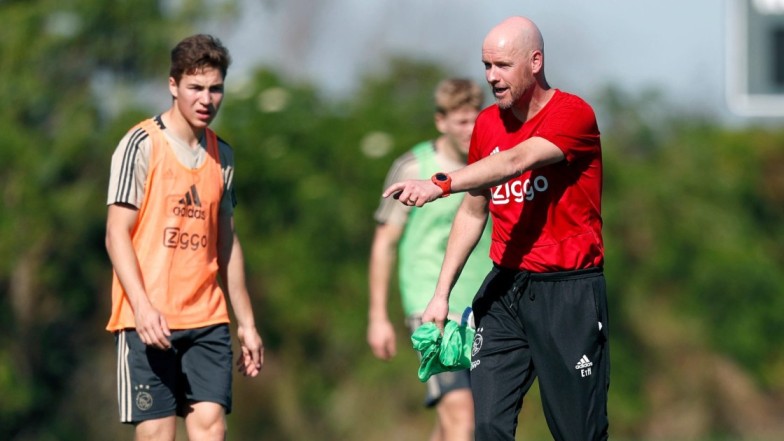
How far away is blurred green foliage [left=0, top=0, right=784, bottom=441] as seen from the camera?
12.3 metres

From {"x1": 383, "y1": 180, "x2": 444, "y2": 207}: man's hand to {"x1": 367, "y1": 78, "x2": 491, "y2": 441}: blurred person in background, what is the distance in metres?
2.67

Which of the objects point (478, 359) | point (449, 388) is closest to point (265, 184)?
point (449, 388)

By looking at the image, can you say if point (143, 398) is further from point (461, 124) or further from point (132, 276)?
point (461, 124)

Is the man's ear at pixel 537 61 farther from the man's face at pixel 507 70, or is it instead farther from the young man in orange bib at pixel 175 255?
the young man in orange bib at pixel 175 255

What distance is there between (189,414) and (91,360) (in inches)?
265

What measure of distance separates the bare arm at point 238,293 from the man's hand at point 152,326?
0.67 m

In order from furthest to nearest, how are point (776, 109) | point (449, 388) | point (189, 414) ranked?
point (776, 109), point (449, 388), point (189, 414)

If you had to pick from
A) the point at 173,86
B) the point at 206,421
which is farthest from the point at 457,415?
the point at 173,86

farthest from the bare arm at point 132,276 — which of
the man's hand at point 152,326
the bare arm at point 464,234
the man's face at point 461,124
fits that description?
the man's face at point 461,124

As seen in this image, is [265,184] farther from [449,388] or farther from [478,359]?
[478,359]

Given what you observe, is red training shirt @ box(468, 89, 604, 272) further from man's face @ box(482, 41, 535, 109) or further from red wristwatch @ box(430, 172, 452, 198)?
red wristwatch @ box(430, 172, 452, 198)

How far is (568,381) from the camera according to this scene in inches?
220

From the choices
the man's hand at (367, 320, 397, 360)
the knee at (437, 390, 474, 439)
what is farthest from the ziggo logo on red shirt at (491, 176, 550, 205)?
the man's hand at (367, 320, 397, 360)

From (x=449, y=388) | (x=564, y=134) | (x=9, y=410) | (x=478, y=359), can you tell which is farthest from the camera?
(x=9, y=410)
